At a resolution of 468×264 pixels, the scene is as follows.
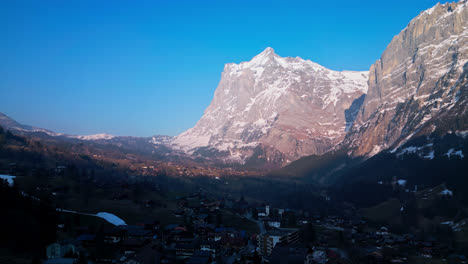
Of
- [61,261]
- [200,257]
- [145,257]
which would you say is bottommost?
[200,257]

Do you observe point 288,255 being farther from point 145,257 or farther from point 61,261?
point 61,261

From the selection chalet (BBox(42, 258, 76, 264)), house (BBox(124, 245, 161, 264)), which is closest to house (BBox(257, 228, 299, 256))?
house (BBox(124, 245, 161, 264))

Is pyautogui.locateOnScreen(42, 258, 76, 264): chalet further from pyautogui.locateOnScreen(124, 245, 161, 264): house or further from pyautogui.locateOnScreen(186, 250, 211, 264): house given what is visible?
pyautogui.locateOnScreen(186, 250, 211, 264): house

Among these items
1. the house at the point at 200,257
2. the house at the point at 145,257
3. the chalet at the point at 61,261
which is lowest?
the house at the point at 200,257

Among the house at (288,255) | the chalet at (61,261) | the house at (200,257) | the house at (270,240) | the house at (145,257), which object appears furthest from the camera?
the house at (270,240)

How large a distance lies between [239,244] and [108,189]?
5025 cm

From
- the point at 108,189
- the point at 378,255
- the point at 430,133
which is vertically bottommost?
the point at 378,255

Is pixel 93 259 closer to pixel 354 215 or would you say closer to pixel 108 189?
pixel 108 189

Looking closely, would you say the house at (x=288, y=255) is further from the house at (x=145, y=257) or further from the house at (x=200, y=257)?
the house at (x=145, y=257)

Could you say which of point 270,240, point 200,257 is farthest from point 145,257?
point 270,240

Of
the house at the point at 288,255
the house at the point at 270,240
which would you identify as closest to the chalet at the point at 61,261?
the house at the point at 288,255

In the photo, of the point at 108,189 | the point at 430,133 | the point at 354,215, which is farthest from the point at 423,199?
the point at 108,189

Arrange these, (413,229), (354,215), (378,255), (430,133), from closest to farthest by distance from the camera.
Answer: (378,255) → (413,229) → (354,215) → (430,133)

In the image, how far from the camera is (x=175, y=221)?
88.1 meters
